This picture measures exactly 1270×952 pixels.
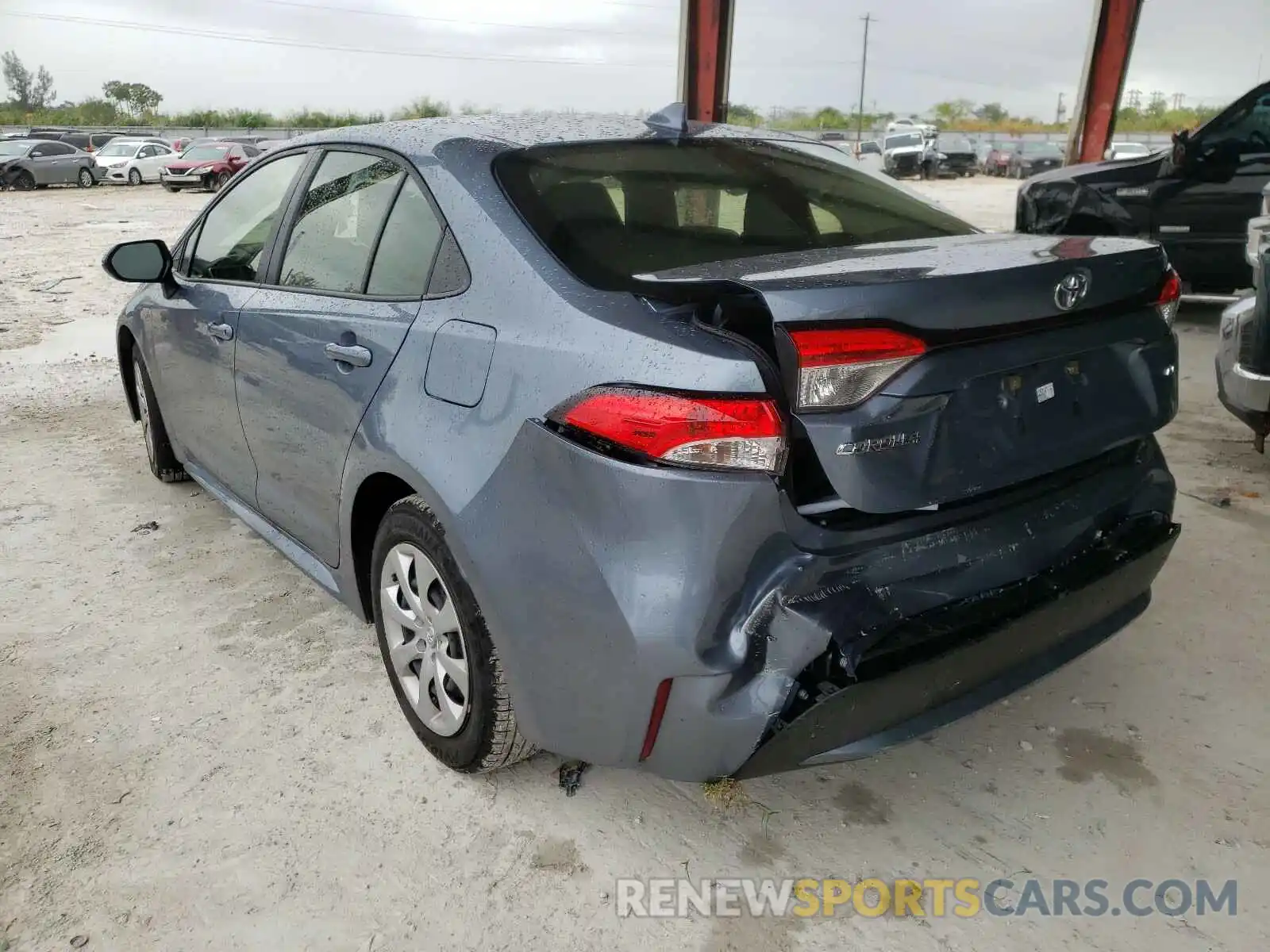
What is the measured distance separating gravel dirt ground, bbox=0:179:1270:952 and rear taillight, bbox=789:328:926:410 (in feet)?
3.41

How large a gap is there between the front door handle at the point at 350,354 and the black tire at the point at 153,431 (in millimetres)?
2030

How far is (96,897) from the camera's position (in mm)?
2002

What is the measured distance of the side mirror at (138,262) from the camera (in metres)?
3.41

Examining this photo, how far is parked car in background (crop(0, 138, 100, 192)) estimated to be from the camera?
2434 centimetres

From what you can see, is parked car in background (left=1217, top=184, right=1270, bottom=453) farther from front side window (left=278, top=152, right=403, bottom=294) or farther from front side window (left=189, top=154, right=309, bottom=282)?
front side window (left=189, top=154, right=309, bottom=282)

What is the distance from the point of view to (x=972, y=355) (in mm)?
1816

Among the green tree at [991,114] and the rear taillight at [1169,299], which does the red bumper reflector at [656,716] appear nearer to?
the rear taillight at [1169,299]

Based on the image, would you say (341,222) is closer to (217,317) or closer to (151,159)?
(217,317)

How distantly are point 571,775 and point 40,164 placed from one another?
93.0 ft

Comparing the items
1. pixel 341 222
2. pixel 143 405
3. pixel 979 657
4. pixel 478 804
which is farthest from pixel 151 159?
pixel 979 657

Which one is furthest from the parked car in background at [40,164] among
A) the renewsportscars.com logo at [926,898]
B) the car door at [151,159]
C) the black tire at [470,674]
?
the renewsportscars.com logo at [926,898]

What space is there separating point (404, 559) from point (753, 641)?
0.96 metres

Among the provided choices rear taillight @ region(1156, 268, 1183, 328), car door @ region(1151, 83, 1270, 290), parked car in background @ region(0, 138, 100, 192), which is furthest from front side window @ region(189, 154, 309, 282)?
parked car in background @ region(0, 138, 100, 192)

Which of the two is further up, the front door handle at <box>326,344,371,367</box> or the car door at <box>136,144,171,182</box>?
the front door handle at <box>326,344,371,367</box>
